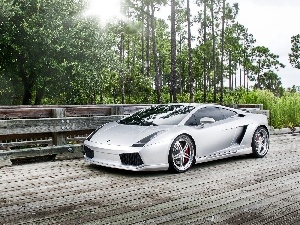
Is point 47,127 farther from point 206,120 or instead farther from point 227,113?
point 227,113

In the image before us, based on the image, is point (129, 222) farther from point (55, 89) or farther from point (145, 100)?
point (145, 100)

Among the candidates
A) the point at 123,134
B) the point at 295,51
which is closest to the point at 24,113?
the point at 123,134

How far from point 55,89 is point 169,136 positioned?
20.9 metres

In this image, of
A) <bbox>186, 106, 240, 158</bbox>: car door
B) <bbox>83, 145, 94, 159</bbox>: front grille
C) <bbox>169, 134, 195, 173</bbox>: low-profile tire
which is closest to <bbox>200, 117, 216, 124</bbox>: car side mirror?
<bbox>186, 106, 240, 158</bbox>: car door


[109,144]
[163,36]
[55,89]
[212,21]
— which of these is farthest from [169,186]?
[163,36]

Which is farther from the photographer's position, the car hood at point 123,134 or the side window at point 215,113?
the side window at point 215,113

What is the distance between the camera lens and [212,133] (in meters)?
8.04

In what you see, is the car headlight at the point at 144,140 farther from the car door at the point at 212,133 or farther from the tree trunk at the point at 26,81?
the tree trunk at the point at 26,81

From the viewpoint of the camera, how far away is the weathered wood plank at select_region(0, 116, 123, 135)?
8.12 m

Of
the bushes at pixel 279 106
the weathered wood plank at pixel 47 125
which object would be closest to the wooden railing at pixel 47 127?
the weathered wood plank at pixel 47 125

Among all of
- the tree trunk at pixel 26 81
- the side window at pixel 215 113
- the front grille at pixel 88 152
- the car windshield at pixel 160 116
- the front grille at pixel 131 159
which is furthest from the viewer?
the tree trunk at pixel 26 81

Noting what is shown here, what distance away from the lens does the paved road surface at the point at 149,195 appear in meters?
4.46

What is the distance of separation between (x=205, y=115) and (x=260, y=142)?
1852mm

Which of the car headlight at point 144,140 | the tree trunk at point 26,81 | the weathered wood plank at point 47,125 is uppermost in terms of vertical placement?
the tree trunk at point 26,81
